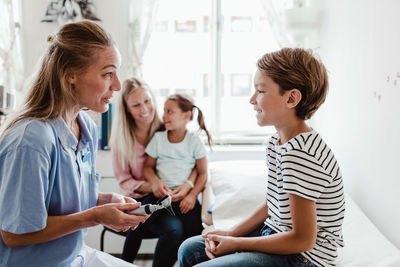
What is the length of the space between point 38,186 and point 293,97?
0.79m

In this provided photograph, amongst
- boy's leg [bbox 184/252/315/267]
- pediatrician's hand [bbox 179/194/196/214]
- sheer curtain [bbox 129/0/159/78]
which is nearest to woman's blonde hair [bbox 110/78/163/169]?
pediatrician's hand [bbox 179/194/196/214]

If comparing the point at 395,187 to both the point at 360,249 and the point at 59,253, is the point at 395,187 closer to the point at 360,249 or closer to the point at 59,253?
the point at 360,249

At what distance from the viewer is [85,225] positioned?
1064mm

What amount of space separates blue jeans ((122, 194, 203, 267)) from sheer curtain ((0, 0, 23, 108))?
1.31 m

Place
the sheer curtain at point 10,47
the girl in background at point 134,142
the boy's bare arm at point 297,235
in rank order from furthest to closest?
the sheer curtain at point 10,47
the girl in background at point 134,142
the boy's bare arm at point 297,235

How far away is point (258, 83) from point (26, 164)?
745mm

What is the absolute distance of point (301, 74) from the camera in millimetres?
1171

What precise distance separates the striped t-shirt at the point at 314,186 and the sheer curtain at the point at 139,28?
1.67 m

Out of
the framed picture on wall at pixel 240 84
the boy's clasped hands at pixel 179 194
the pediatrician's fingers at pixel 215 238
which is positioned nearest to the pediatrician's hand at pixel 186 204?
the boy's clasped hands at pixel 179 194

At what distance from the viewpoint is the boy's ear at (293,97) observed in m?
1.18

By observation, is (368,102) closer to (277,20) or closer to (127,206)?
(277,20)

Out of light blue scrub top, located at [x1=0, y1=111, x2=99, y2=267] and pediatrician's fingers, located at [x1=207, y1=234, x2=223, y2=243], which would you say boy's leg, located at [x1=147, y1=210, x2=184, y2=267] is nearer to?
pediatrician's fingers, located at [x1=207, y1=234, x2=223, y2=243]

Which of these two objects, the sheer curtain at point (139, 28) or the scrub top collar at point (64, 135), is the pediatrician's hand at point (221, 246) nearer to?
the scrub top collar at point (64, 135)

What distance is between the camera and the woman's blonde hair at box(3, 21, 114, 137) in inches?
42.7
